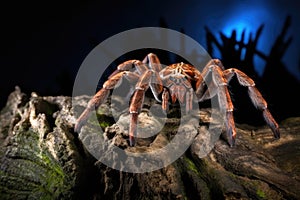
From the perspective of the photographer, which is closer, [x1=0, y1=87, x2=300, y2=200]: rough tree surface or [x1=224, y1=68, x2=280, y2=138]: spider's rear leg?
[x1=0, y1=87, x2=300, y2=200]: rough tree surface

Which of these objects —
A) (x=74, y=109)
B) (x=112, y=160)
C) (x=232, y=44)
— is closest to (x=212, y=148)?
(x=112, y=160)

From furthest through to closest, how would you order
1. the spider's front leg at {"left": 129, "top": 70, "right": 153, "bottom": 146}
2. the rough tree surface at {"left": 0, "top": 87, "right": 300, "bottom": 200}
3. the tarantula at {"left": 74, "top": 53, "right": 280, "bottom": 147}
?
the tarantula at {"left": 74, "top": 53, "right": 280, "bottom": 147}, the spider's front leg at {"left": 129, "top": 70, "right": 153, "bottom": 146}, the rough tree surface at {"left": 0, "top": 87, "right": 300, "bottom": 200}

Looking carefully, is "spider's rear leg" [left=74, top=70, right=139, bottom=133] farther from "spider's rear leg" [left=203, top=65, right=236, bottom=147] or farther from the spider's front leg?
"spider's rear leg" [left=203, top=65, right=236, bottom=147]

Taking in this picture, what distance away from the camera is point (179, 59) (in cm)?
434

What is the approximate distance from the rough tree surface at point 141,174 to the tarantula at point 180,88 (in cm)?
16

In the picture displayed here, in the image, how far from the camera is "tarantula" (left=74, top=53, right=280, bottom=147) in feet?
8.17

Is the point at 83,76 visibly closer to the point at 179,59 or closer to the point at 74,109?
the point at 74,109

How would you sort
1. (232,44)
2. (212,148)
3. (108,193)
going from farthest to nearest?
(232,44) < (212,148) < (108,193)

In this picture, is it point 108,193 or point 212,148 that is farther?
point 212,148

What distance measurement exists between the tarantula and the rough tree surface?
0.52ft

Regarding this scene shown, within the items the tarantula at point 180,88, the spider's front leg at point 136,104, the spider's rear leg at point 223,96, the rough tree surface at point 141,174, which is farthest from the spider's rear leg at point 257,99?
the spider's front leg at point 136,104

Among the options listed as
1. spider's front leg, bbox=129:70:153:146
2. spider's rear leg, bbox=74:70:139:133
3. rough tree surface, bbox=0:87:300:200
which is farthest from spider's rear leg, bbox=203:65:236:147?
spider's rear leg, bbox=74:70:139:133

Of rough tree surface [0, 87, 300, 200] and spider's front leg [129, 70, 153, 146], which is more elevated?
spider's front leg [129, 70, 153, 146]

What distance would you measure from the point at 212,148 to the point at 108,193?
102cm
